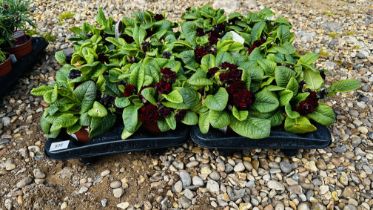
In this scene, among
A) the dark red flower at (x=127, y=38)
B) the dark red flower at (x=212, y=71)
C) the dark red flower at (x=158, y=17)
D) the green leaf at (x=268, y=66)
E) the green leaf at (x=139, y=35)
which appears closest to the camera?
the dark red flower at (x=212, y=71)

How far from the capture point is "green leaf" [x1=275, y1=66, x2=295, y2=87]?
248cm

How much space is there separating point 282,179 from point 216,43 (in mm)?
1243

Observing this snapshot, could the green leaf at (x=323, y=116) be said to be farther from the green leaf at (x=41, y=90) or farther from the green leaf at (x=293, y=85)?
the green leaf at (x=41, y=90)

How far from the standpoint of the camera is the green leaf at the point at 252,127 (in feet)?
7.31

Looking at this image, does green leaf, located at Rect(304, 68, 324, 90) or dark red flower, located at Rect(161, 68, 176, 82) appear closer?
dark red flower, located at Rect(161, 68, 176, 82)

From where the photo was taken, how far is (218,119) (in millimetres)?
2273

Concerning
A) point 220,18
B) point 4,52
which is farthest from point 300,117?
point 4,52

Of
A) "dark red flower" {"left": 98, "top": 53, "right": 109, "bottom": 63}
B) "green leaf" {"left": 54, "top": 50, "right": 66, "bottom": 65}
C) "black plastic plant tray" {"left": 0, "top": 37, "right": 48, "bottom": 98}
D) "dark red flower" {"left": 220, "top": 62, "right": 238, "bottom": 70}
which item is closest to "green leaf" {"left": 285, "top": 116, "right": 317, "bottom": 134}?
"dark red flower" {"left": 220, "top": 62, "right": 238, "bottom": 70}

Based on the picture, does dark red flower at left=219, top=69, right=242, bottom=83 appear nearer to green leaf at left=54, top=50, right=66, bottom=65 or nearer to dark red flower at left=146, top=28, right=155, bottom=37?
dark red flower at left=146, top=28, right=155, bottom=37

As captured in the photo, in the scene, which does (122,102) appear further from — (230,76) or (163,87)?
(230,76)

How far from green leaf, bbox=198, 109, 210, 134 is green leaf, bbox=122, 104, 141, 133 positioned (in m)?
0.42

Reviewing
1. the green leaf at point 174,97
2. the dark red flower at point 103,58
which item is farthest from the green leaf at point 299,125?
the dark red flower at point 103,58

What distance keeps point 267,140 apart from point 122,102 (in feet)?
3.31

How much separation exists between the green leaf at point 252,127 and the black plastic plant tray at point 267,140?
120mm
